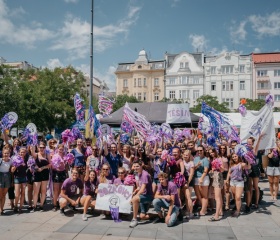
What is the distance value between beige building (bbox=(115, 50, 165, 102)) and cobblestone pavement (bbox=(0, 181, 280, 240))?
2186 inches

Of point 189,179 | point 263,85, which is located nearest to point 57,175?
point 189,179

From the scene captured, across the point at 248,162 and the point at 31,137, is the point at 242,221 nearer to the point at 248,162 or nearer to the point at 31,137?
the point at 248,162

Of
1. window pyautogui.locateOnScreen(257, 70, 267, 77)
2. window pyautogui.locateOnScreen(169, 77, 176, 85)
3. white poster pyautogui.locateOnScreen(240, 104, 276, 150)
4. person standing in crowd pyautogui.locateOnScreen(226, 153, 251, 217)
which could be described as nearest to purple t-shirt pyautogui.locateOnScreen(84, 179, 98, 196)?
person standing in crowd pyautogui.locateOnScreen(226, 153, 251, 217)

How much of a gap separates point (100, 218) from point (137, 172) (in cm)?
133

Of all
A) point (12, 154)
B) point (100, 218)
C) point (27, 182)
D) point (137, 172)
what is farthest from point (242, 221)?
point (12, 154)

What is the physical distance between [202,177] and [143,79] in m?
57.1

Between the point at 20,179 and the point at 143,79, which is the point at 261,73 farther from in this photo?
the point at 20,179

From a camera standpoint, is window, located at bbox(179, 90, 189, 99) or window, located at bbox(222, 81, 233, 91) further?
window, located at bbox(179, 90, 189, 99)

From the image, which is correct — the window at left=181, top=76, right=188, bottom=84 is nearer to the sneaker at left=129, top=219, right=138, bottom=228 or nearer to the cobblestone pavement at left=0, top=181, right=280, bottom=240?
the cobblestone pavement at left=0, top=181, right=280, bottom=240

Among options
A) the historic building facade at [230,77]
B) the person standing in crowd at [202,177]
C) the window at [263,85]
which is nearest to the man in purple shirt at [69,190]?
the person standing in crowd at [202,177]

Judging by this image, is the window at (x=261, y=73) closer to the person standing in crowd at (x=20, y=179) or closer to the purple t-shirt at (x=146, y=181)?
the purple t-shirt at (x=146, y=181)

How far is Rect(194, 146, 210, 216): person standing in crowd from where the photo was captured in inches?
270

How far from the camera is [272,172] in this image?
27.6ft

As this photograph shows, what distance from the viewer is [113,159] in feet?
24.8
